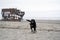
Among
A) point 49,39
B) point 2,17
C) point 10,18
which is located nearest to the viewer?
point 49,39

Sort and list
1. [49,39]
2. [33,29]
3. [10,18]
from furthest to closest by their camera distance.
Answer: [10,18], [33,29], [49,39]

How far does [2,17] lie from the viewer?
40.0 meters

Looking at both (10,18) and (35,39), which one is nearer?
(35,39)

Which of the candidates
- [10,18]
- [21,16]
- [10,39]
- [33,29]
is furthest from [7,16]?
[10,39]

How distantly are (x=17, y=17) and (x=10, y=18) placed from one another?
1.69 metres

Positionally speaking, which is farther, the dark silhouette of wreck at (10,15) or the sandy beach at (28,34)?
the dark silhouette of wreck at (10,15)

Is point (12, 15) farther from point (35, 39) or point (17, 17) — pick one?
point (35, 39)

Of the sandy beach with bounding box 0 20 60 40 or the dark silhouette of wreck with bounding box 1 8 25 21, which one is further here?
the dark silhouette of wreck with bounding box 1 8 25 21

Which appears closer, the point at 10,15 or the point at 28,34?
the point at 28,34

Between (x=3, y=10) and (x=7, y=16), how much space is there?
262 centimetres

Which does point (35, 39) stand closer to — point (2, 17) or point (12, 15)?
point (12, 15)

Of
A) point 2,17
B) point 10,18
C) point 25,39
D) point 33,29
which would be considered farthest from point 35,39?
point 2,17

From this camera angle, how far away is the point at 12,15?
38.0 meters

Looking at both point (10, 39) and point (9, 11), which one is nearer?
point (10, 39)
